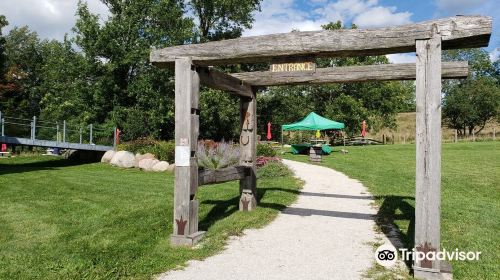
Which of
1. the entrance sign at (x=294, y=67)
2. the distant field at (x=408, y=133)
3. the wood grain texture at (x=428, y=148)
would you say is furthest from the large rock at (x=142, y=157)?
the distant field at (x=408, y=133)

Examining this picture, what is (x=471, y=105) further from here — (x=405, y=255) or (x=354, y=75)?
(x=405, y=255)

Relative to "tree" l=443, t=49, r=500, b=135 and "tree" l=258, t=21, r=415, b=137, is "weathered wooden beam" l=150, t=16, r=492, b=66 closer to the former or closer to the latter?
"tree" l=258, t=21, r=415, b=137

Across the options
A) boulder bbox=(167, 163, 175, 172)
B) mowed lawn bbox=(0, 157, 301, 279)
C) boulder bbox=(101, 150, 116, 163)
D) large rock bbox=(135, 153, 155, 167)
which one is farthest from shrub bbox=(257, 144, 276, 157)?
boulder bbox=(101, 150, 116, 163)

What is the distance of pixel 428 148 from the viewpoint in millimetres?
4328

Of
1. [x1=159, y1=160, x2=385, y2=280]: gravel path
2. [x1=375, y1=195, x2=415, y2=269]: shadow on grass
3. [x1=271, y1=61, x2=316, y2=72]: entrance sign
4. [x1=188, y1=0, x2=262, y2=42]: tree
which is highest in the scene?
[x1=188, y1=0, x2=262, y2=42]: tree

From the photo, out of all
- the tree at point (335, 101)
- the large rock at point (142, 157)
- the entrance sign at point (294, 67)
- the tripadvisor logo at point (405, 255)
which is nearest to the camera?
the tripadvisor logo at point (405, 255)

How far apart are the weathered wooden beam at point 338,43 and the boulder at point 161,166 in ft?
34.0

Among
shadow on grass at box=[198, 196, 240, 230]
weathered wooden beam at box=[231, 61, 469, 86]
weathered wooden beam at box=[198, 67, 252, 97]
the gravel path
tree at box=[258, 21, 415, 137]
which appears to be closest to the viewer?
the gravel path

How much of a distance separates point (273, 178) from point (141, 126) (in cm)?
1298

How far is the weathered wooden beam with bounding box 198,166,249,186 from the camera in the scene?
6.02m

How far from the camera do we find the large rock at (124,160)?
57.1ft

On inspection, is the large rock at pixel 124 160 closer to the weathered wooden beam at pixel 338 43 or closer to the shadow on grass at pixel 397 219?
the shadow on grass at pixel 397 219

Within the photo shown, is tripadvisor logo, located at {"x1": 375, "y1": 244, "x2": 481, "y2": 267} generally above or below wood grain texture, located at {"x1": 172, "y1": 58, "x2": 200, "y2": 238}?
below

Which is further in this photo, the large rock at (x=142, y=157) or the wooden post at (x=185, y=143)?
the large rock at (x=142, y=157)
